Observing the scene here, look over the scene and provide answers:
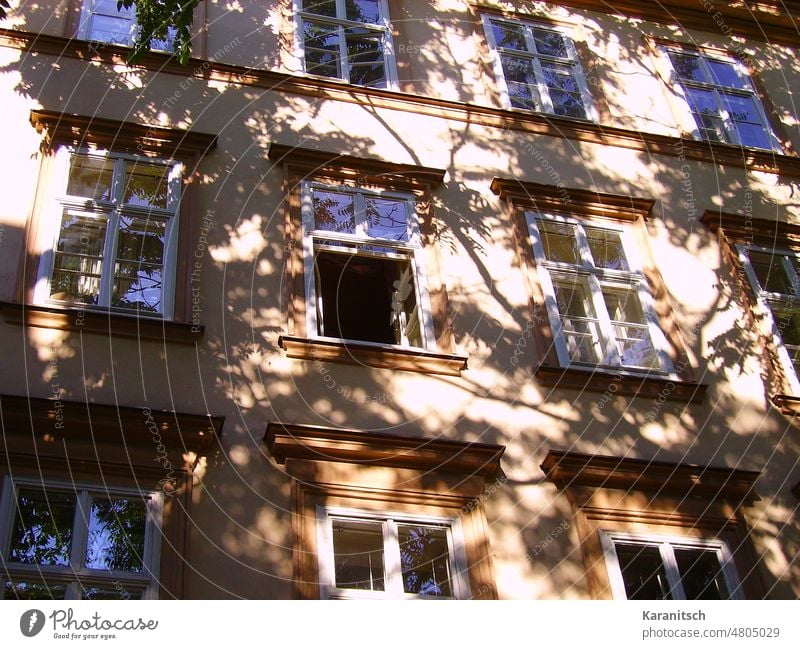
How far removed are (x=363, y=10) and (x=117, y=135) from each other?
3966 mm

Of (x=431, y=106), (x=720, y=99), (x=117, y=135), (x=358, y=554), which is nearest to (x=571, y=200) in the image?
(x=431, y=106)

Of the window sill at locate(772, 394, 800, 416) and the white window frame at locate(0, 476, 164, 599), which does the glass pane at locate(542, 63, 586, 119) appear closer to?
the window sill at locate(772, 394, 800, 416)

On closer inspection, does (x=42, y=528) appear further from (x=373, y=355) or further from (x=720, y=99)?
(x=720, y=99)

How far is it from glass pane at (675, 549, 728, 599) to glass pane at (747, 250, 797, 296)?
3.57 meters

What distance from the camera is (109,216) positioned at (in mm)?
9461

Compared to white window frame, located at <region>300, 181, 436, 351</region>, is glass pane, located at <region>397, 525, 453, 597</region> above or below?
below

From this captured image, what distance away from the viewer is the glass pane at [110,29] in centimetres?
1109

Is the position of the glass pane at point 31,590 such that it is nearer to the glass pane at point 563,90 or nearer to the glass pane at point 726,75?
the glass pane at point 563,90

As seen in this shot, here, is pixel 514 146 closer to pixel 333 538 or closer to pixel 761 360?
pixel 761 360

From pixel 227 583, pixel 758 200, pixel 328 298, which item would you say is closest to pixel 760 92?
pixel 758 200

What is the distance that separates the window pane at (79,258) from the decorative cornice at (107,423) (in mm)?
1289

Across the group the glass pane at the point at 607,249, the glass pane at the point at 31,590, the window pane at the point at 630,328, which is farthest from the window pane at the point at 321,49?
the glass pane at the point at 31,590

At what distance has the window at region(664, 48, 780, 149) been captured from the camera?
511 inches

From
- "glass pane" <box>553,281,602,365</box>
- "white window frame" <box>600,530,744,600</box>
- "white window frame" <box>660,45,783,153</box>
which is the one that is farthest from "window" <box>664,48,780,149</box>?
"white window frame" <box>600,530,744,600</box>
